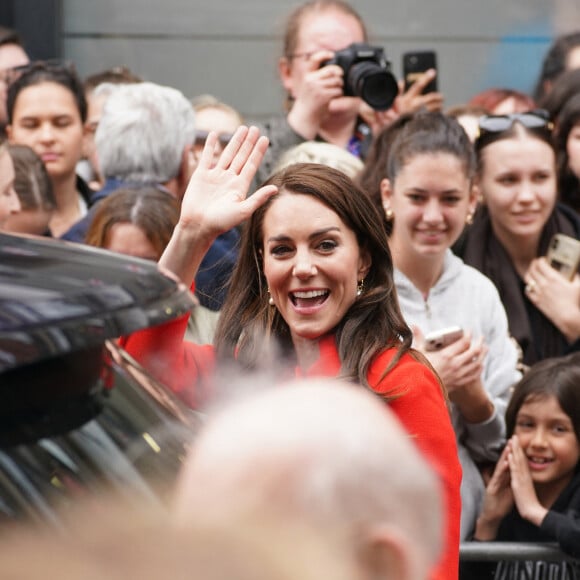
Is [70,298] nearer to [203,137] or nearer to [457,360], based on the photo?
[457,360]

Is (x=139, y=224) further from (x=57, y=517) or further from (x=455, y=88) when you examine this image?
(x=455, y=88)

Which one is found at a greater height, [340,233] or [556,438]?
[340,233]

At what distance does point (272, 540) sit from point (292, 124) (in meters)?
3.67

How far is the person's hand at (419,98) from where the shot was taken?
5367mm

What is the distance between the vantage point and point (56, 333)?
1206 millimetres

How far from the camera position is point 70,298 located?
125cm

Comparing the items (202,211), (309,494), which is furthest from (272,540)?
(202,211)

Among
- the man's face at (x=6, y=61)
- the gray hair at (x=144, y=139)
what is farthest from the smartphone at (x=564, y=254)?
the man's face at (x=6, y=61)

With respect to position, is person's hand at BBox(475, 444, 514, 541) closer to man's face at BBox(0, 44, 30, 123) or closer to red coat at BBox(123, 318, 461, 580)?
red coat at BBox(123, 318, 461, 580)

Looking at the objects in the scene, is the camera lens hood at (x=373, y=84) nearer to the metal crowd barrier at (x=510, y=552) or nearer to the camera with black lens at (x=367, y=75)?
the camera with black lens at (x=367, y=75)

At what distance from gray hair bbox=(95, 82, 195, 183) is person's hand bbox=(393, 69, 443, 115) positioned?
1.08m

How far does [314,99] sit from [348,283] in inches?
69.5

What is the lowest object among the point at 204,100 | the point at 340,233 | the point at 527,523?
the point at 527,523

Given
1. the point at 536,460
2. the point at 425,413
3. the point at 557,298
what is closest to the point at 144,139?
the point at 557,298
